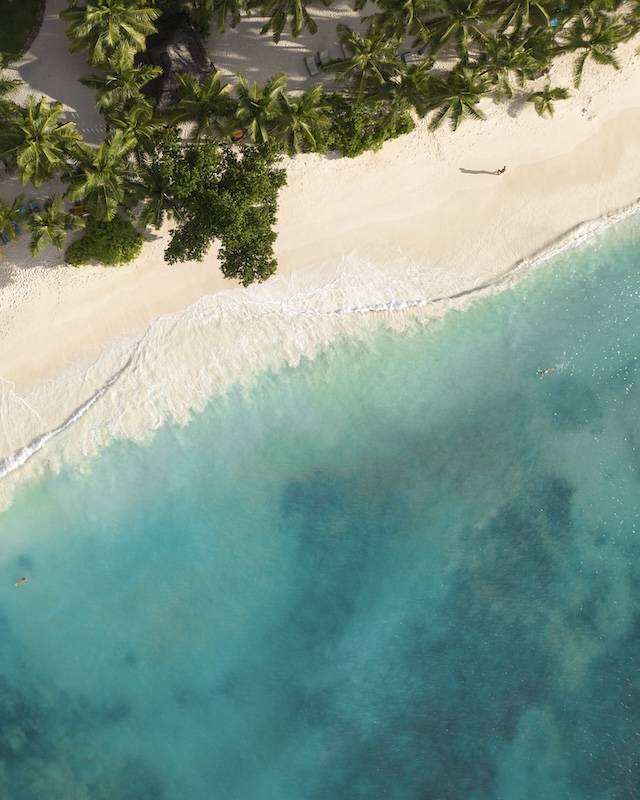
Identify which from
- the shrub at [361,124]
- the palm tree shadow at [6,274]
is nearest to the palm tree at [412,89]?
the shrub at [361,124]

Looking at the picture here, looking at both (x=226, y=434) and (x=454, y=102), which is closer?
(x=454, y=102)

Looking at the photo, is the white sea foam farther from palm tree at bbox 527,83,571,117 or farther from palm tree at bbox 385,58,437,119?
palm tree at bbox 385,58,437,119

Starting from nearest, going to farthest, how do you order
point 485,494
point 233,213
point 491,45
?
point 233,213 < point 491,45 < point 485,494

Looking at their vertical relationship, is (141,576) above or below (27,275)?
below

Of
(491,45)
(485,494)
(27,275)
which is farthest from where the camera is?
(485,494)

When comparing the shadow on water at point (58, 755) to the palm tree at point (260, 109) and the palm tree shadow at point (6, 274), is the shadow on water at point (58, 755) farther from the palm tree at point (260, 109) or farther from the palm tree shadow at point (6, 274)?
the palm tree at point (260, 109)

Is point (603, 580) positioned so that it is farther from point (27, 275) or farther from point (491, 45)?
point (27, 275)

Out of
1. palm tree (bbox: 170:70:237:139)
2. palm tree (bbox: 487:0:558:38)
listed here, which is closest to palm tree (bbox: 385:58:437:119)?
palm tree (bbox: 487:0:558:38)

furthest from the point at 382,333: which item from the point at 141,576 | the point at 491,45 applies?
the point at 141,576
